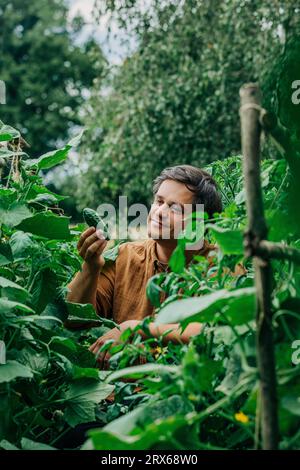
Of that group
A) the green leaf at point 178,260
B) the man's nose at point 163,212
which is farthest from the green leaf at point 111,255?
the green leaf at point 178,260

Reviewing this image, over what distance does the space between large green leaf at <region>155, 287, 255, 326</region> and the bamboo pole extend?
5cm

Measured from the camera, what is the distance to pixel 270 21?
8.34 metres

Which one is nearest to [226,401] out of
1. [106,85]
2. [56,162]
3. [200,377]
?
[200,377]

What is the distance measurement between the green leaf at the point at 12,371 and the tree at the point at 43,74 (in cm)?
2310

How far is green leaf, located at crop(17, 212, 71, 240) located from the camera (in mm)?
1878

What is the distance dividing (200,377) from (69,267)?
3.34ft

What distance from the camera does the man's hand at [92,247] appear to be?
2.07 meters

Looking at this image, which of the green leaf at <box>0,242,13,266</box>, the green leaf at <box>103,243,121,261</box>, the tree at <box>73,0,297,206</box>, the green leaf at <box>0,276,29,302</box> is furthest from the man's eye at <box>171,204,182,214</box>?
the tree at <box>73,0,297,206</box>

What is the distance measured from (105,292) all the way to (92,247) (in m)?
0.37

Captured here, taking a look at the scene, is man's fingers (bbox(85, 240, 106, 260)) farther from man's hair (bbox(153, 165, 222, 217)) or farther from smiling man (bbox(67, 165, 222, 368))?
man's hair (bbox(153, 165, 222, 217))

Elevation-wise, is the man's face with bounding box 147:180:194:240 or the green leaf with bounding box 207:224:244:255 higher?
the man's face with bounding box 147:180:194:240

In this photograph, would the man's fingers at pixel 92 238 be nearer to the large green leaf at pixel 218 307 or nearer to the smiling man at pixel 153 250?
the smiling man at pixel 153 250

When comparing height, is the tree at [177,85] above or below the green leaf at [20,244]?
above
